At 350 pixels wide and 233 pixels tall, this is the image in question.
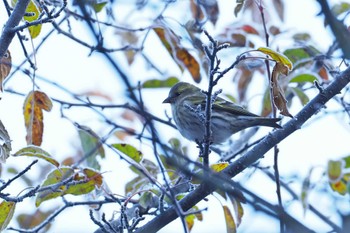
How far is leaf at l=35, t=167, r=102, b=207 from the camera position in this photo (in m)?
3.80

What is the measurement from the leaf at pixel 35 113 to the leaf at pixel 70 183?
248mm

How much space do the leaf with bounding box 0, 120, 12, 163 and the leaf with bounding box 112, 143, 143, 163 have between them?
883 mm

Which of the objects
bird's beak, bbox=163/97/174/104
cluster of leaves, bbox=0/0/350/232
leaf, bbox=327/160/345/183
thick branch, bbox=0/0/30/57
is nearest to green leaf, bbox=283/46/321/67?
cluster of leaves, bbox=0/0/350/232

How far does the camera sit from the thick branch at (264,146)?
3.21m

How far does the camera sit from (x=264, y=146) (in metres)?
3.37

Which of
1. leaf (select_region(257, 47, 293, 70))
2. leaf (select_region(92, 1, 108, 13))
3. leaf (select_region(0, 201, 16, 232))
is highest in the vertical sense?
leaf (select_region(92, 1, 108, 13))

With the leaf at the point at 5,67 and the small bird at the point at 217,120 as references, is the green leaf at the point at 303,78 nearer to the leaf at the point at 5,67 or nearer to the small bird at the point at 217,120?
the small bird at the point at 217,120

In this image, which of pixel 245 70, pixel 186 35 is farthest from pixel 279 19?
pixel 186 35

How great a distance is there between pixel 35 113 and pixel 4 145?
534 mm

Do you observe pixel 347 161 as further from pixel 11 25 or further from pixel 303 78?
pixel 11 25

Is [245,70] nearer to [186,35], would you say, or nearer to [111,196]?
[186,35]

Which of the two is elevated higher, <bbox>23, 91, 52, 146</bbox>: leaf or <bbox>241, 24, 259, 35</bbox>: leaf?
<bbox>241, 24, 259, 35</bbox>: leaf

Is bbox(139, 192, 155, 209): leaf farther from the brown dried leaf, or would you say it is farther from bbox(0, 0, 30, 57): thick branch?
the brown dried leaf

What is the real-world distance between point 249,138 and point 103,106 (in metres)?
1.43
